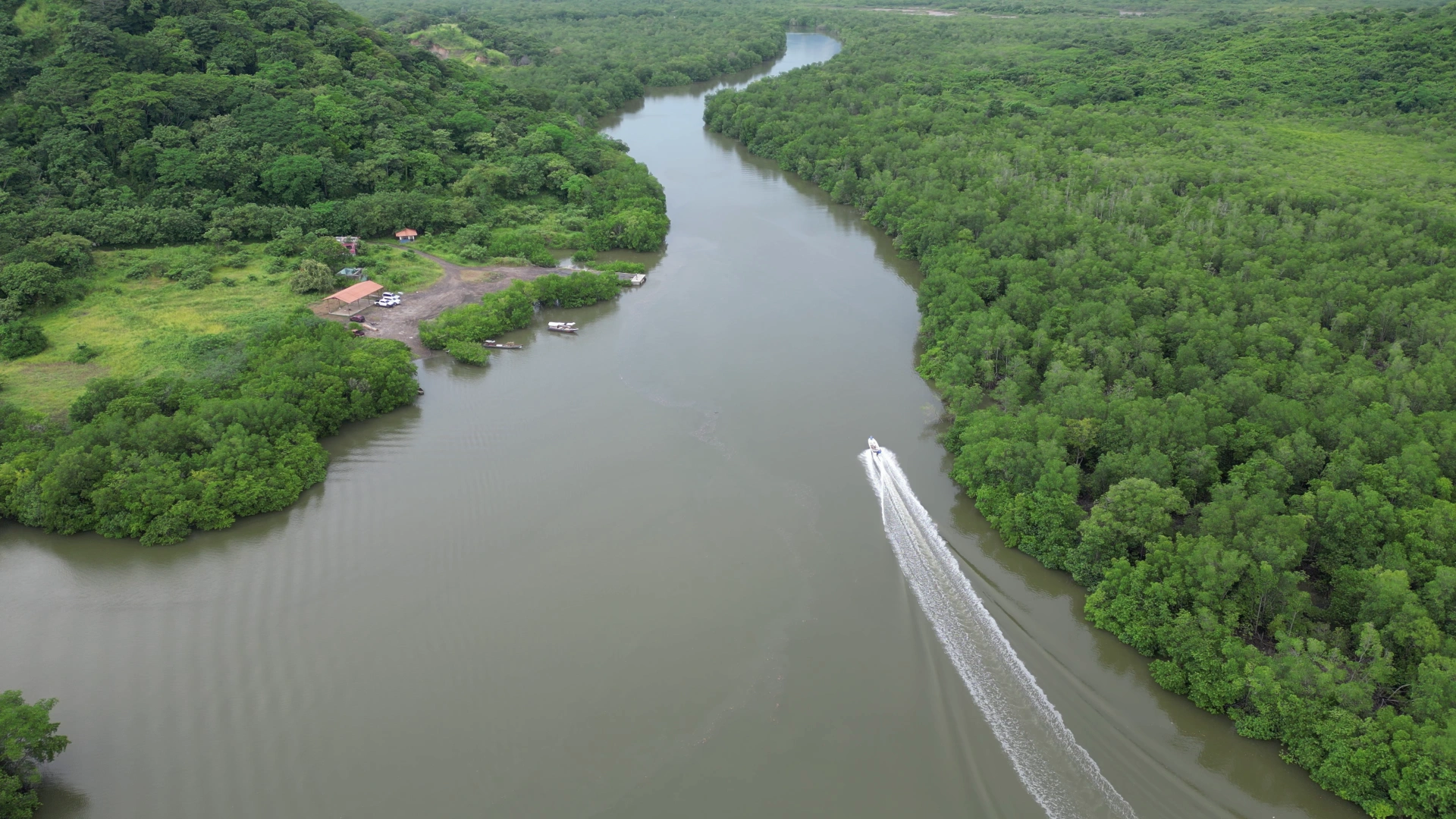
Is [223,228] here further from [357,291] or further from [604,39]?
[604,39]

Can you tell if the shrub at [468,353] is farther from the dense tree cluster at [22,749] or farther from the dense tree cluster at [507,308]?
the dense tree cluster at [22,749]

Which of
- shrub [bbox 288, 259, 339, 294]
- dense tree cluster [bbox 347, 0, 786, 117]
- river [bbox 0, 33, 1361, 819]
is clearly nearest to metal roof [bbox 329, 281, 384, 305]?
shrub [bbox 288, 259, 339, 294]

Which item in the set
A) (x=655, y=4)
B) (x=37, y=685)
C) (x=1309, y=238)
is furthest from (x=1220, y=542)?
(x=655, y=4)

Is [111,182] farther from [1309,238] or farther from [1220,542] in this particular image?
[1309,238]

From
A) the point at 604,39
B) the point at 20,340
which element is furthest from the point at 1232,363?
the point at 604,39

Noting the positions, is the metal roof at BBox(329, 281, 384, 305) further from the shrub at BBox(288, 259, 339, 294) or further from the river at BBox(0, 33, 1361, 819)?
→ the river at BBox(0, 33, 1361, 819)

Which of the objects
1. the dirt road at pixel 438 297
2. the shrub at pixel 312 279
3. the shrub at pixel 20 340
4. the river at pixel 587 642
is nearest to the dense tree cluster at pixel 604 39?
the dirt road at pixel 438 297
